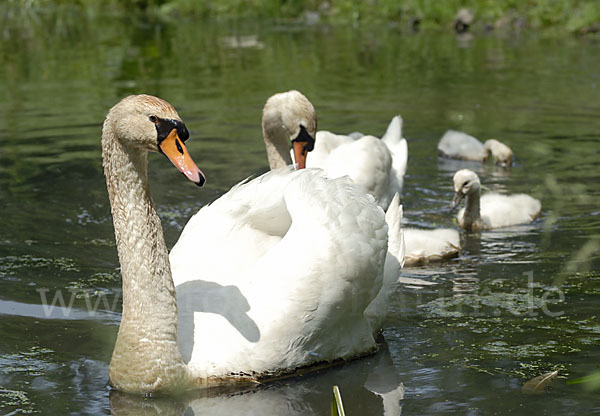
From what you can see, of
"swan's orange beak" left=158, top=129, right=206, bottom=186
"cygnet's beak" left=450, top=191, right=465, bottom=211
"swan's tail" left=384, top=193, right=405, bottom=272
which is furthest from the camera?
"cygnet's beak" left=450, top=191, right=465, bottom=211

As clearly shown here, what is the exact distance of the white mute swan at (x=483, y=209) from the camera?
8.50m

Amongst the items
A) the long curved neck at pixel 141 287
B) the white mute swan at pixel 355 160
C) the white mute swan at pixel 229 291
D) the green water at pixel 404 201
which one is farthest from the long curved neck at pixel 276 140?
the long curved neck at pixel 141 287

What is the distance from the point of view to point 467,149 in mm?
10820

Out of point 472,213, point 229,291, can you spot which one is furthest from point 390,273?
point 472,213

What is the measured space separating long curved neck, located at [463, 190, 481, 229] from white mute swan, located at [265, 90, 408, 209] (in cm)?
67

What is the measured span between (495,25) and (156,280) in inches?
907

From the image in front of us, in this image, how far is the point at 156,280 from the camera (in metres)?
5.11

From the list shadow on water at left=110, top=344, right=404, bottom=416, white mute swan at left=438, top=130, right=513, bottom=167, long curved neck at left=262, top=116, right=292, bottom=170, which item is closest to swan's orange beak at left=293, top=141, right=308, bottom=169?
long curved neck at left=262, top=116, right=292, bottom=170

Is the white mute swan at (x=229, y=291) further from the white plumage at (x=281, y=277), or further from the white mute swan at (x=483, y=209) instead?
the white mute swan at (x=483, y=209)

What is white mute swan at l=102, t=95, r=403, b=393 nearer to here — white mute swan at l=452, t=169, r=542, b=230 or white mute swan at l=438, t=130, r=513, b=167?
white mute swan at l=452, t=169, r=542, b=230

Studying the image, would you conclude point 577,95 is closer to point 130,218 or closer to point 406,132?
point 406,132

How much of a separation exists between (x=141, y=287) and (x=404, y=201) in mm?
4623

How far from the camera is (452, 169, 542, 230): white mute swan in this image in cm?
850

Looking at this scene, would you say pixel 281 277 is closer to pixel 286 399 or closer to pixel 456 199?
pixel 286 399
